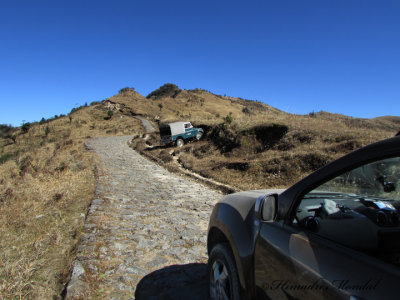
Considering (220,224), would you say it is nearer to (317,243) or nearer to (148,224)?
(317,243)

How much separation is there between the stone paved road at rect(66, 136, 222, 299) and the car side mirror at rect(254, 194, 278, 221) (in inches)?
73.7

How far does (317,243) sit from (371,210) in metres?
0.63

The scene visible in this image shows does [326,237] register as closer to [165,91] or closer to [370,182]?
[370,182]

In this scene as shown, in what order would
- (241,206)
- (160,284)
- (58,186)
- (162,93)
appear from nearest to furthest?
(241,206)
(160,284)
(58,186)
(162,93)

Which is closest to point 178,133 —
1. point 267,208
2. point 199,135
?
point 199,135

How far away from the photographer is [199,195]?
7.96 m

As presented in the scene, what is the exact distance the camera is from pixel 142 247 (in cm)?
420

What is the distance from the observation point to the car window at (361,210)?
4.44 ft

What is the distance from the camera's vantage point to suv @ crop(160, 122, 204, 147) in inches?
758

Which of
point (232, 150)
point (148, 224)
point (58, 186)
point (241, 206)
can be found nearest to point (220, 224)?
point (241, 206)

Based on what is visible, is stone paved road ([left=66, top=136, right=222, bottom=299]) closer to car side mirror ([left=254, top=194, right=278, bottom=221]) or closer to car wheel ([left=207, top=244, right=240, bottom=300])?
car wheel ([left=207, top=244, right=240, bottom=300])

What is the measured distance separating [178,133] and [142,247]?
15608mm

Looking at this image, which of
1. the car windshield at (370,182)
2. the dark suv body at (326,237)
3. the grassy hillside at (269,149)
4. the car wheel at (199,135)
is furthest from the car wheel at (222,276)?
the car wheel at (199,135)

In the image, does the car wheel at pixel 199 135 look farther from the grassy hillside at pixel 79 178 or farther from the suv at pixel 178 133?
the grassy hillside at pixel 79 178
